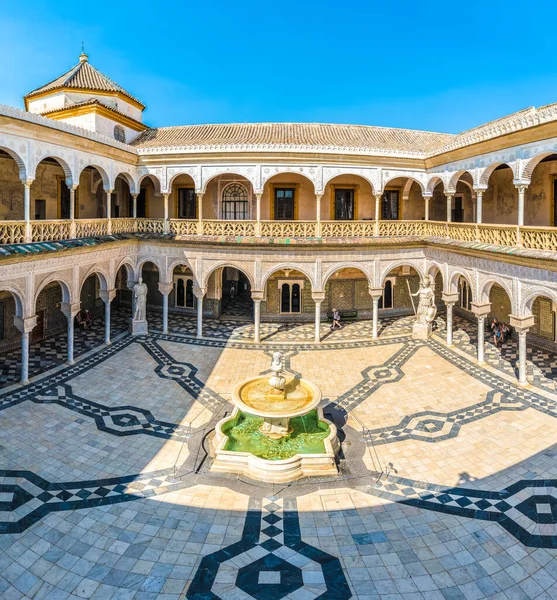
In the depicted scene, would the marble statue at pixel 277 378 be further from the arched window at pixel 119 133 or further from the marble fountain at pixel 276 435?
the arched window at pixel 119 133

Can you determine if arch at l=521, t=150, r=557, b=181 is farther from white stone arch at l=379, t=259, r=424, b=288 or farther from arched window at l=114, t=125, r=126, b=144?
arched window at l=114, t=125, r=126, b=144

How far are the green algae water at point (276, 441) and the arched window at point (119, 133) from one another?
14.3 metres

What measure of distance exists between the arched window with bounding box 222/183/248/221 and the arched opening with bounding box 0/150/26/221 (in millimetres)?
7348

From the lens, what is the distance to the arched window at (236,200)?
1875 cm

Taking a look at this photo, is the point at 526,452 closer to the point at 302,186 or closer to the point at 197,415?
the point at 197,415

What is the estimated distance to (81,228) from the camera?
1384 cm

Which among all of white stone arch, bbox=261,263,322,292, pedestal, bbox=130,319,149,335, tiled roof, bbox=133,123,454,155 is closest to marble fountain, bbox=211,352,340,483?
white stone arch, bbox=261,263,322,292

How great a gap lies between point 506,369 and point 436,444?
5445 millimetres

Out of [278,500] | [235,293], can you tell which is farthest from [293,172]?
[278,500]

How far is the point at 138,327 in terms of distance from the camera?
16562 mm

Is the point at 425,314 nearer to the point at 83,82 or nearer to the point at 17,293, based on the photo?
the point at 17,293

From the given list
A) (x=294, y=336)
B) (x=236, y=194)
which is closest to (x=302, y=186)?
(x=236, y=194)

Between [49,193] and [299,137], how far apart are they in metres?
9.29

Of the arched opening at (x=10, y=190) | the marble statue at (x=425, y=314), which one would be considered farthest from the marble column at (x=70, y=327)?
the marble statue at (x=425, y=314)
